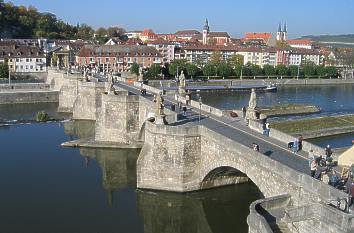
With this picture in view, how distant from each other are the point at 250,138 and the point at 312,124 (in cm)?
2748

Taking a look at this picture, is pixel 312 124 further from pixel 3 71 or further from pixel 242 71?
pixel 3 71

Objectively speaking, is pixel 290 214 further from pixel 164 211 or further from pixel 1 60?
pixel 1 60

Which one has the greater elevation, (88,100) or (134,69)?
(134,69)

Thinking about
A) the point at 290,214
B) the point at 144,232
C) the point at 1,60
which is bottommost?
the point at 144,232

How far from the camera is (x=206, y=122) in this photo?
31125 mm

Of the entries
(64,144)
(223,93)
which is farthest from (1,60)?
(64,144)

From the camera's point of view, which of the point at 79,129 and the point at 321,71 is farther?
the point at 321,71

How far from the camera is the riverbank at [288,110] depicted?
206ft

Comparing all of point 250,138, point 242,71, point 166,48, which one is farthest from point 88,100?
point 166,48

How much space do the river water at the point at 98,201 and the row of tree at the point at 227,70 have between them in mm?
65588

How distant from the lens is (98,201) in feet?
95.7

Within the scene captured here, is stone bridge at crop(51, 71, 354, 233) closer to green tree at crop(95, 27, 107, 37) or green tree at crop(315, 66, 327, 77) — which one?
green tree at crop(315, 66, 327, 77)

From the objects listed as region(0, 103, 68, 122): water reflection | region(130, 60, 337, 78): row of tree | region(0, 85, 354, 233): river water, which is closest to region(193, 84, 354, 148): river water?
region(130, 60, 337, 78): row of tree

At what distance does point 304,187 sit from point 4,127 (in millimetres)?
42293
